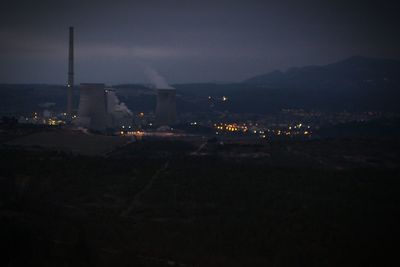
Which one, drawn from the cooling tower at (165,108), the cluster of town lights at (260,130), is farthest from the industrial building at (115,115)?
the cluster of town lights at (260,130)

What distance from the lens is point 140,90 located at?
394 feet

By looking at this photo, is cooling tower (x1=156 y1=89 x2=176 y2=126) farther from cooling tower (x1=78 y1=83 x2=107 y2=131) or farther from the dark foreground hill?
the dark foreground hill

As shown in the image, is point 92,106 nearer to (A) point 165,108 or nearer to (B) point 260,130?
(A) point 165,108

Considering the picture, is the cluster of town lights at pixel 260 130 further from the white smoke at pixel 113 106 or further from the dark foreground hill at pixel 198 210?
the dark foreground hill at pixel 198 210

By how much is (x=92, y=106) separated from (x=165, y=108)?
9598 millimetres

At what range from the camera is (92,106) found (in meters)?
65.1

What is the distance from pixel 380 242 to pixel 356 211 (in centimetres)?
537

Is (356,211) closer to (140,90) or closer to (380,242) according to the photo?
(380,242)

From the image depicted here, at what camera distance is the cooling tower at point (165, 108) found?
6944 cm

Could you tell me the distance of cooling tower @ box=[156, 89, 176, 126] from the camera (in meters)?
69.4

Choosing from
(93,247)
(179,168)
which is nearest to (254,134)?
(179,168)

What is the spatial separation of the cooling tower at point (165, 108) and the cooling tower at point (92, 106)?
6853 mm

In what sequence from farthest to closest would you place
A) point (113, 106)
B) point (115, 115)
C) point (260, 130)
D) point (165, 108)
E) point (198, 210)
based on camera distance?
1. point (260, 130)
2. point (113, 106)
3. point (115, 115)
4. point (165, 108)
5. point (198, 210)

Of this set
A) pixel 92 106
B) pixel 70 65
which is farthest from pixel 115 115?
pixel 70 65
